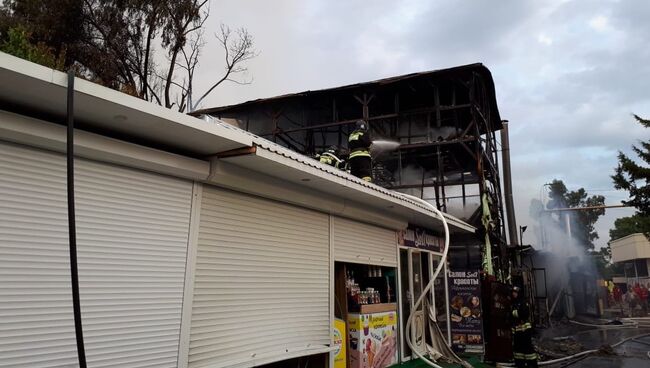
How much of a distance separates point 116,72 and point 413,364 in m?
16.6

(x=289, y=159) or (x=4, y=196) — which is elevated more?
(x=289, y=159)

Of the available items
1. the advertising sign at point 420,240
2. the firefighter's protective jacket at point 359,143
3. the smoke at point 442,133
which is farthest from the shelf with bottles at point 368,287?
the smoke at point 442,133

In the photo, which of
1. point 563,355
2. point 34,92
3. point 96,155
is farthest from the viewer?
point 563,355

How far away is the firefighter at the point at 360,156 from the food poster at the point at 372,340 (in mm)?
2822

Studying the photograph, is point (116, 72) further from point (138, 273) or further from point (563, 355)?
point (563, 355)

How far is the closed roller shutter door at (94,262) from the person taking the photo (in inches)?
148

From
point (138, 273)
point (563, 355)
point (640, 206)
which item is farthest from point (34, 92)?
point (640, 206)

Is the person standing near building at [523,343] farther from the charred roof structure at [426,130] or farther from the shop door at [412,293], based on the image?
the charred roof structure at [426,130]

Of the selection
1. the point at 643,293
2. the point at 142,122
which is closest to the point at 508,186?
the point at 643,293

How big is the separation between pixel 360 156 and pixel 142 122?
19.3ft

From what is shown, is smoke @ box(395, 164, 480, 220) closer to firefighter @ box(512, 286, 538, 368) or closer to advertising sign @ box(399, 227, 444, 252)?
advertising sign @ box(399, 227, 444, 252)

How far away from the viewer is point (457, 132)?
16.8 m

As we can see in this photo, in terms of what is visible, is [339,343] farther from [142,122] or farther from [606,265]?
[606,265]

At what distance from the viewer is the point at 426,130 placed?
1738 cm
